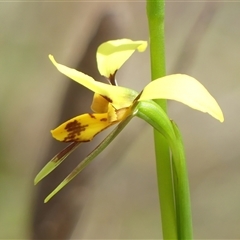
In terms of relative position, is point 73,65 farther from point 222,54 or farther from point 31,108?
point 222,54

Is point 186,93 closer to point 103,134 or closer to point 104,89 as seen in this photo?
point 104,89

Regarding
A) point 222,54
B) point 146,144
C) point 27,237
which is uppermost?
point 222,54

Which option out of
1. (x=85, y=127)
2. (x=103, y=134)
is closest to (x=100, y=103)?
(x=85, y=127)

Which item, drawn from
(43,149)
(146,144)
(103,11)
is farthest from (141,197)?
(103,11)

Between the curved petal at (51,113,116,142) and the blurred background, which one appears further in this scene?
the blurred background

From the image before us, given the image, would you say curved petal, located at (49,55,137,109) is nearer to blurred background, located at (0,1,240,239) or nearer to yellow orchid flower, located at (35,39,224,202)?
yellow orchid flower, located at (35,39,224,202)

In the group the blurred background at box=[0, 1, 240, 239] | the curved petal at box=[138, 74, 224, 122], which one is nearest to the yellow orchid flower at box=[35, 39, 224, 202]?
the curved petal at box=[138, 74, 224, 122]
